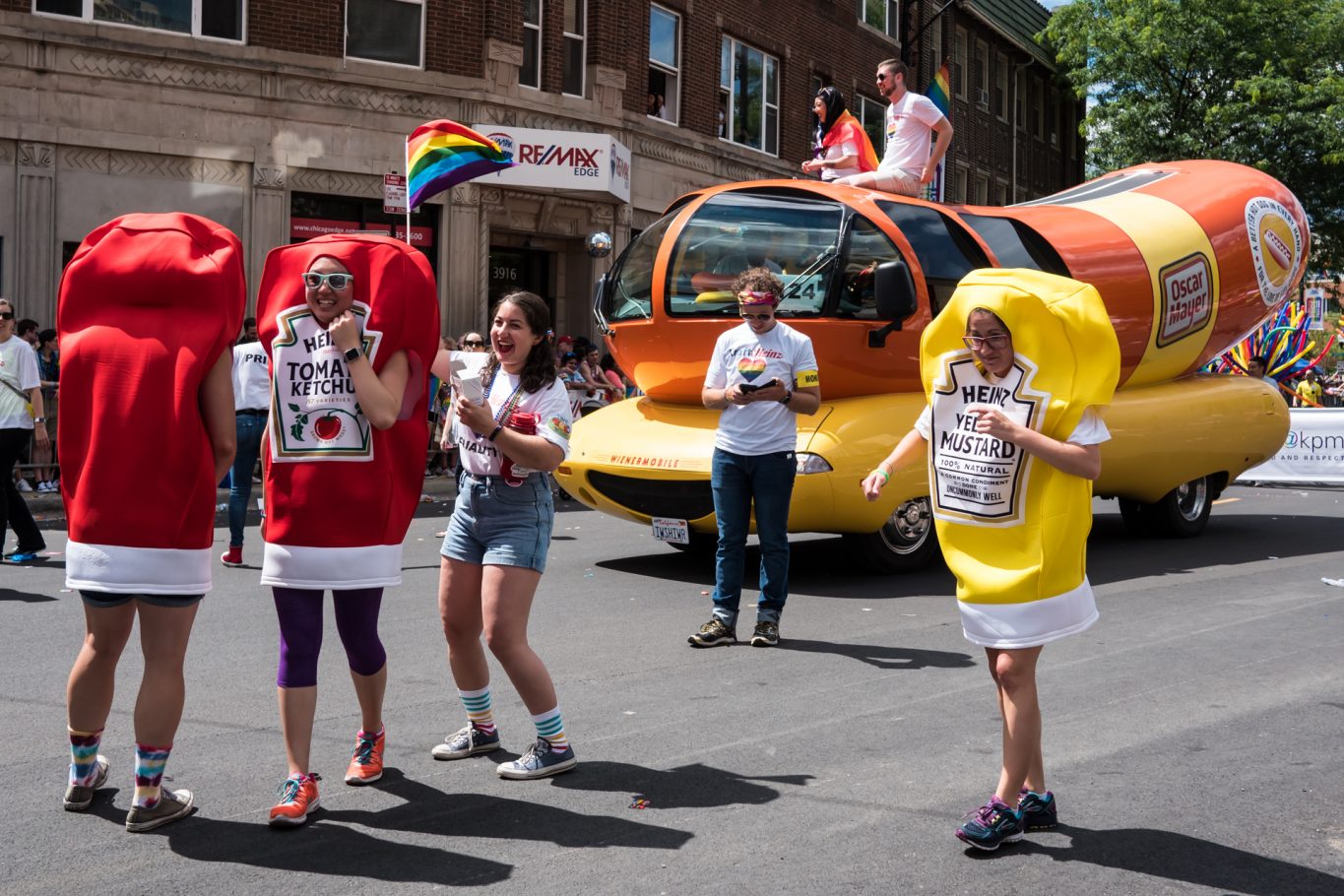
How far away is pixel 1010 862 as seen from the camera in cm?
427

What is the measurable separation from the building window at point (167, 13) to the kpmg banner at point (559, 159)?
3.75 m

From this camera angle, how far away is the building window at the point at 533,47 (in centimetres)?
2267

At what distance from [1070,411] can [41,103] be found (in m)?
16.5

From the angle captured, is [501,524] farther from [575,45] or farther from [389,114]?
[575,45]

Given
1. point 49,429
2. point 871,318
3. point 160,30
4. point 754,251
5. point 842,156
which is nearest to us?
point 871,318

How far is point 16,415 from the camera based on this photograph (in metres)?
10.1

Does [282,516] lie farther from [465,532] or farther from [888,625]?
[888,625]

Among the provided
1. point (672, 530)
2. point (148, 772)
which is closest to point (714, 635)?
point (672, 530)

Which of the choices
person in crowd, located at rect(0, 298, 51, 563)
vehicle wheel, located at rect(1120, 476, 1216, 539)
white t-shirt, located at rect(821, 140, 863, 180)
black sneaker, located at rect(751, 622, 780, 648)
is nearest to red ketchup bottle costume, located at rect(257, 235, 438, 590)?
black sneaker, located at rect(751, 622, 780, 648)

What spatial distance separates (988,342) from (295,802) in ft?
8.25

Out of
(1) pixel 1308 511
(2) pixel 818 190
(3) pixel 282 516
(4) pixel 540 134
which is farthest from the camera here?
(4) pixel 540 134

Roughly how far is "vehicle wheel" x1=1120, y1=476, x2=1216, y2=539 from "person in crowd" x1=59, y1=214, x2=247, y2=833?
30.5 ft

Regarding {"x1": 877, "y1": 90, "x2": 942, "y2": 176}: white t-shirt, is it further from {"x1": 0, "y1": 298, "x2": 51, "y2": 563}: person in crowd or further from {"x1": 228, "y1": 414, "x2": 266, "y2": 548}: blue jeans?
{"x1": 0, "y1": 298, "x2": 51, "y2": 563}: person in crowd

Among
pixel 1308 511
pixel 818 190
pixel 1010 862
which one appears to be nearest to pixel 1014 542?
pixel 1010 862
